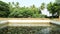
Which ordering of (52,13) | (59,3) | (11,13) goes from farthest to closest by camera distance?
1. (52,13)
2. (11,13)
3. (59,3)

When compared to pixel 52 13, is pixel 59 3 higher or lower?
higher

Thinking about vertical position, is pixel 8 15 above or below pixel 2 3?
below

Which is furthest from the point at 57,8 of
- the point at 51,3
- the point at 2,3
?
the point at 2,3

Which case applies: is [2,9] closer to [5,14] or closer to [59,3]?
[5,14]

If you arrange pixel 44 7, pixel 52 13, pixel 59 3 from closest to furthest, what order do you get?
pixel 59 3
pixel 52 13
pixel 44 7

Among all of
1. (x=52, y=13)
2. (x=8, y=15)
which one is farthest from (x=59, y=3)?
(x=8, y=15)

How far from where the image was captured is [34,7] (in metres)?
42.2

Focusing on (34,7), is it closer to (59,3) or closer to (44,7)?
(44,7)

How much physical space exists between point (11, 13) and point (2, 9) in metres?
2.24

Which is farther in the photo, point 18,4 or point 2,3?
point 18,4

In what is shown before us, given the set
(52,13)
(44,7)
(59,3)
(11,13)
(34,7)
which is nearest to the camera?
(59,3)

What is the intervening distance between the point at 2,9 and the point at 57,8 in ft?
36.7

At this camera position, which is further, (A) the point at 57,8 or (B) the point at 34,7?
(B) the point at 34,7

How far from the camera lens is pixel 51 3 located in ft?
128
